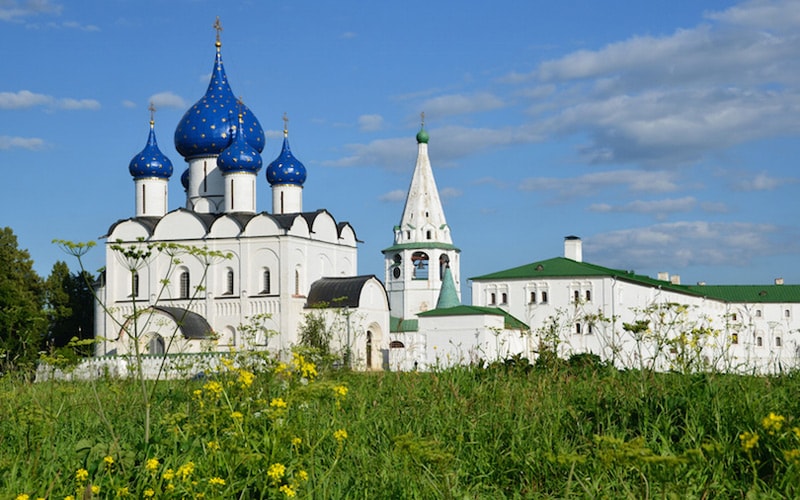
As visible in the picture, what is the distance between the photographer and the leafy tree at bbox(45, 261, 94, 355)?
Answer: 4084 cm

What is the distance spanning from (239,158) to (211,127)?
10.1 feet

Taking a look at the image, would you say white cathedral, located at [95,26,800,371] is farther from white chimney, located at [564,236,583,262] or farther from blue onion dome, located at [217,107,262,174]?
white chimney, located at [564,236,583,262]

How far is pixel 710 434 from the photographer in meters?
5.25

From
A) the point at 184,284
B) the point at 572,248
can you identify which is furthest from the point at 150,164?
the point at 572,248

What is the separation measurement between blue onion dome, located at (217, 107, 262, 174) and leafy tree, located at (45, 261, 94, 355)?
7193mm

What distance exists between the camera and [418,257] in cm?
5588

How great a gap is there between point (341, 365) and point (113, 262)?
35328 mm

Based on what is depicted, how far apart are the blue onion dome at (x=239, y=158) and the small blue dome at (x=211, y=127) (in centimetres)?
184

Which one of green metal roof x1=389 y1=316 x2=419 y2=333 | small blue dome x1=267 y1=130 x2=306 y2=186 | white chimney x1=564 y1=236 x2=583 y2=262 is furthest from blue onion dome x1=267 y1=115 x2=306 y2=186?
white chimney x1=564 y1=236 x2=583 y2=262

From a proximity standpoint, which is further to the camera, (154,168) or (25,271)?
(154,168)

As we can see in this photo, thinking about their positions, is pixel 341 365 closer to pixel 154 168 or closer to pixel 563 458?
pixel 563 458

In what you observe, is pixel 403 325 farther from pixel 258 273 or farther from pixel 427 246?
pixel 258 273

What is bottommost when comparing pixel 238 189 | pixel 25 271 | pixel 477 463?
pixel 477 463

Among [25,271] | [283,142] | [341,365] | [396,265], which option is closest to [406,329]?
[396,265]
